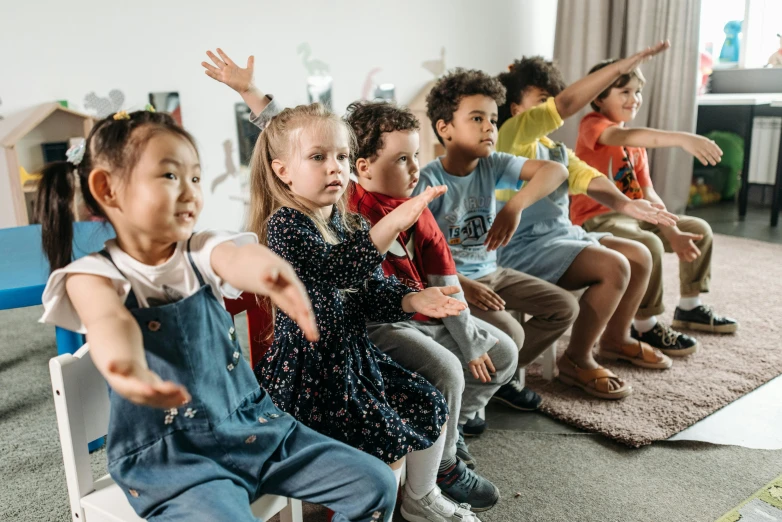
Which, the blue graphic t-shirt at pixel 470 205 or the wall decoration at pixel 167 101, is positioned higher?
the wall decoration at pixel 167 101

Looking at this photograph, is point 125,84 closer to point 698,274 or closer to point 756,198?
point 698,274

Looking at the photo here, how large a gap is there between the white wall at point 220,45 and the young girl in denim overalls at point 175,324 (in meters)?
1.86

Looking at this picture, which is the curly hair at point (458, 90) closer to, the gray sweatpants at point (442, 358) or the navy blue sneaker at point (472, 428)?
the gray sweatpants at point (442, 358)

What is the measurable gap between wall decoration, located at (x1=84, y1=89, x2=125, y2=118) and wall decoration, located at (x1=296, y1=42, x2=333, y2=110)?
0.86 m

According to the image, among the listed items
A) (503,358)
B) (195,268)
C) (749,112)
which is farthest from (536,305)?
(749,112)

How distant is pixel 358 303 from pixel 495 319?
478mm

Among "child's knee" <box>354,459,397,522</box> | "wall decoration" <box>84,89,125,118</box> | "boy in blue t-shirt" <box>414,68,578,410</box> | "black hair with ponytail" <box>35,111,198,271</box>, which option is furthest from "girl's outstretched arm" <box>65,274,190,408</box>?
"wall decoration" <box>84,89,125,118</box>

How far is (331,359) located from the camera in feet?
3.82

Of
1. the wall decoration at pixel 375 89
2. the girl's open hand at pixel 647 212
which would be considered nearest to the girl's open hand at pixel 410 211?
the girl's open hand at pixel 647 212

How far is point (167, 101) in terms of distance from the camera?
9.66ft

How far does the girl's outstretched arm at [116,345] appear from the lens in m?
0.68

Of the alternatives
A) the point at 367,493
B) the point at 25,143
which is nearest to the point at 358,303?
the point at 367,493

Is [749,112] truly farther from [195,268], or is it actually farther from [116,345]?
[116,345]

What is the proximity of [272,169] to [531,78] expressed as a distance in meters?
1.15
